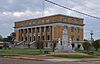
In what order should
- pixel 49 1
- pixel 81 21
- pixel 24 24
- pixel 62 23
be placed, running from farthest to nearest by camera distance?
pixel 24 24 < pixel 81 21 < pixel 62 23 < pixel 49 1

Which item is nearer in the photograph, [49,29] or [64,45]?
[64,45]

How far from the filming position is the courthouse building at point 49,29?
407ft

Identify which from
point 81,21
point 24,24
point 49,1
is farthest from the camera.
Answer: point 24,24

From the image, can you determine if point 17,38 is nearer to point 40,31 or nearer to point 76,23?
point 40,31

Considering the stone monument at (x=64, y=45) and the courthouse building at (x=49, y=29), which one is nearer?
the stone monument at (x=64, y=45)

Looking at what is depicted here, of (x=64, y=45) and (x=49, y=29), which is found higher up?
(x=49, y=29)

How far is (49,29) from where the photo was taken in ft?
428

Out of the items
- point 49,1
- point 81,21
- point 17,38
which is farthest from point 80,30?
point 49,1

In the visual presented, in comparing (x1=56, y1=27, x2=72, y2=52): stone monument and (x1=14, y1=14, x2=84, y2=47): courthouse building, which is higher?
(x1=14, y1=14, x2=84, y2=47): courthouse building

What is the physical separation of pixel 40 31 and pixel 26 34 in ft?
44.0

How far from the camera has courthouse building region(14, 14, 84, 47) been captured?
407 ft

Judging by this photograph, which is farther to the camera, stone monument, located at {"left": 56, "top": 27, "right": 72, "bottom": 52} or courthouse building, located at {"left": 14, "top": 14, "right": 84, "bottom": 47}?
→ courthouse building, located at {"left": 14, "top": 14, "right": 84, "bottom": 47}

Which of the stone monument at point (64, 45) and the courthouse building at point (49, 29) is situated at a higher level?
the courthouse building at point (49, 29)

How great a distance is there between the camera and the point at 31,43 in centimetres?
13062
